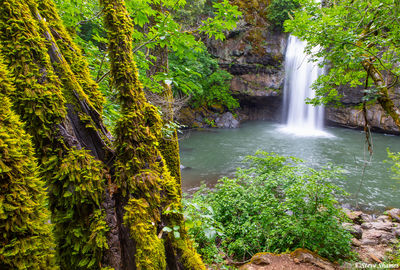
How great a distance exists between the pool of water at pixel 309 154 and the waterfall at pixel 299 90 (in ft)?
7.18

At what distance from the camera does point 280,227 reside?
13.6 feet

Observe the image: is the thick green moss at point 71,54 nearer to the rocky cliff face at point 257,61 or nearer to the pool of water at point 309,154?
the pool of water at point 309,154

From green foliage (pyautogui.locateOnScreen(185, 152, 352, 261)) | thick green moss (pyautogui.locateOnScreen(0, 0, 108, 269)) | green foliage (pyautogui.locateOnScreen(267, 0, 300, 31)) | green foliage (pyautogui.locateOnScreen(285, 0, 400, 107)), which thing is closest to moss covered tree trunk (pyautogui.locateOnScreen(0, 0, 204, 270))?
thick green moss (pyautogui.locateOnScreen(0, 0, 108, 269))

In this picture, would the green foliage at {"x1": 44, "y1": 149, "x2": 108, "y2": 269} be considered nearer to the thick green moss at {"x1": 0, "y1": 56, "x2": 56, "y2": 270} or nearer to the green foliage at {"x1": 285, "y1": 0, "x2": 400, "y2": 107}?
the thick green moss at {"x1": 0, "y1": 56, "x2": 56, "y2": 270}

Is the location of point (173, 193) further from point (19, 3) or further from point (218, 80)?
point (218, 80)

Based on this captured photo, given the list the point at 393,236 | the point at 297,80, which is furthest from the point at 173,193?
the point at 297,80

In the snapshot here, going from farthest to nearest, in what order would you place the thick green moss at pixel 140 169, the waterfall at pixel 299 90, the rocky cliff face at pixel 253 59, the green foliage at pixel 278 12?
1. the rocky cliff face at pixel 253 59
2. the waterfall at pixel 299 90
3. the green foliage at pixel 278 12
4. the thick green moss at pixel 140 169

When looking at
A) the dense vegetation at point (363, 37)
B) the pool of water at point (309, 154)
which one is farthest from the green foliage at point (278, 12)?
the dense vegetation at point (363, 37)

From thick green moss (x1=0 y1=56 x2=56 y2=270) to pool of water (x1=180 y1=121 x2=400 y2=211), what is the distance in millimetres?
7408

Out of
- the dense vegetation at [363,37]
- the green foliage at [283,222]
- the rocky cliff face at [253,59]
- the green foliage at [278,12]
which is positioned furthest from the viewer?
the rocky cliff face at [253,59]

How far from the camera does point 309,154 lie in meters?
12.8

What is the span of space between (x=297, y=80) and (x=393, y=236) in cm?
2052

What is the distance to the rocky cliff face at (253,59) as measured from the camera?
2191cm

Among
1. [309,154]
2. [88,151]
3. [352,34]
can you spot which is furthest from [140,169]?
[309,154]
